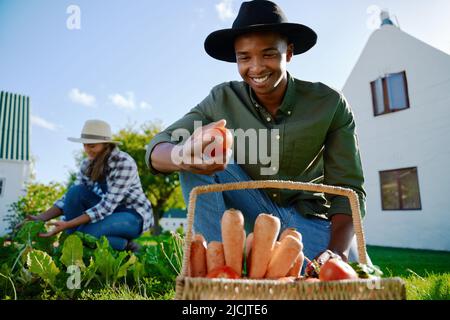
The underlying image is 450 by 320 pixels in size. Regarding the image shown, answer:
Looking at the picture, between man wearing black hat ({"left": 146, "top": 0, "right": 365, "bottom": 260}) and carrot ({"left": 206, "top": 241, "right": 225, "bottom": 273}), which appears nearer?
carrot ({"left": 206, "top": 241, "right": 225, "bottom": 273})

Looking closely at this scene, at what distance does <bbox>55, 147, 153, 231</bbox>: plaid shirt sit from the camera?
12.4 ft

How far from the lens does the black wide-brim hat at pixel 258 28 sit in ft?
7.01

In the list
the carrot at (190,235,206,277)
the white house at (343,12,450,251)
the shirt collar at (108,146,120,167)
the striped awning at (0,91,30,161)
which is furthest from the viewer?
the striped awning at (0,91,30,161)

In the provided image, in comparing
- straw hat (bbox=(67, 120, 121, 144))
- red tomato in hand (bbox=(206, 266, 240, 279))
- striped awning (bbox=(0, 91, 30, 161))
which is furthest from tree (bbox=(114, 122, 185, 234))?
red tomato in hand (bbox=(206, 266, 240, 279))

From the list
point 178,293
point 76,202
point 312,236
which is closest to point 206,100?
point 312,236

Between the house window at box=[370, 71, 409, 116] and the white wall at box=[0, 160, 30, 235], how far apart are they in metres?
13.7

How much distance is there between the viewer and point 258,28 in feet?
6.91

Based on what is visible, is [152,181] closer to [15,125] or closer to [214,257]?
[15,125]

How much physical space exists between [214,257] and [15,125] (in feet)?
64.5

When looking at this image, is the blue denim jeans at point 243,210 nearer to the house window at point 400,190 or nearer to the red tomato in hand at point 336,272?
the red tomato in hand at point 336,272

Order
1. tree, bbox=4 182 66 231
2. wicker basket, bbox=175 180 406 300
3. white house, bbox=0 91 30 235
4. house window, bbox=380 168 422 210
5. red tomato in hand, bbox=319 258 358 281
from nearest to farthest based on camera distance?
wicker basket, bbox=175 180 406 300, red tomato in hand, bbox=319 258 358 281, house window, bbox=380 168 422 210, tree, bbox=4 182 66 231, white house, bbox=0 91 30 235

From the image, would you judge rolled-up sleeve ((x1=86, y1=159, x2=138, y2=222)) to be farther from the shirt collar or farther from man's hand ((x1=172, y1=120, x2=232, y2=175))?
man's hand ((x1=172, y1=120, x2=232, y2=175))

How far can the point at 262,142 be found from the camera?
7.64 ft
